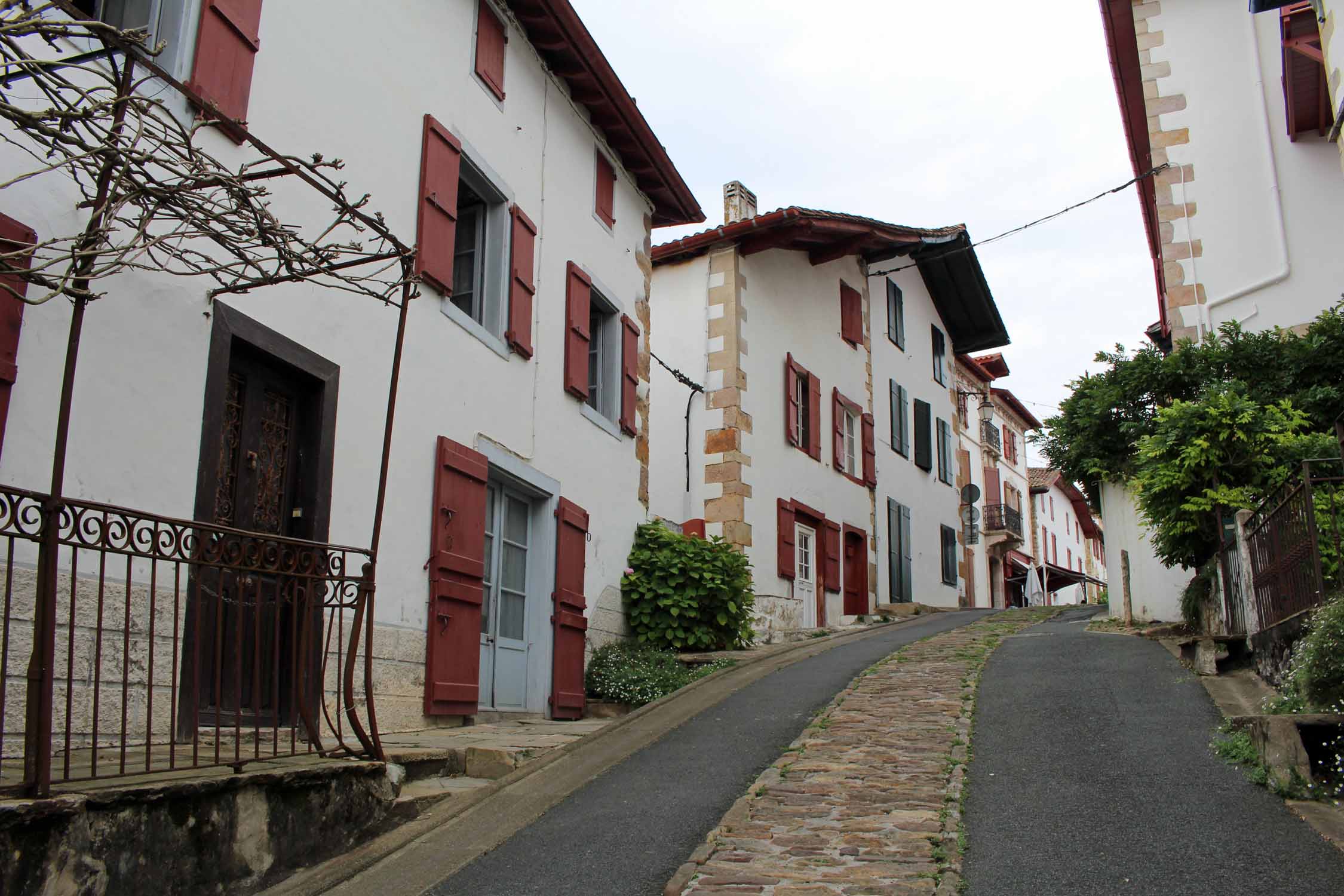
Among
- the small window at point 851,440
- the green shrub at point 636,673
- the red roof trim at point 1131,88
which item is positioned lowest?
the green shrub at point 636,673

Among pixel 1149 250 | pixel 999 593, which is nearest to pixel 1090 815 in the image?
pixel 1149 250

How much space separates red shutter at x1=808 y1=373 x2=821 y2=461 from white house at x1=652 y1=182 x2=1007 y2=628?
0.03m

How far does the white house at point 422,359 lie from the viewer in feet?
17.3

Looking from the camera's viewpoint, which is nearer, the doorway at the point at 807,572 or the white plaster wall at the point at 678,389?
the white plaster wall at the point at 678,389

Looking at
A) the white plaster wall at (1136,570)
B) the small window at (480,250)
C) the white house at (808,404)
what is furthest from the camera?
the white house at (808,404)

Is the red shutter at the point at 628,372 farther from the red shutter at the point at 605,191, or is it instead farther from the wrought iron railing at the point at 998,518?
the wrought iron railing at the point at 998,518

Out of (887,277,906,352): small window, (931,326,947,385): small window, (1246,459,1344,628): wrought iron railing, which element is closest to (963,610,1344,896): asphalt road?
(1246,459,1344,628): wrought iron railing

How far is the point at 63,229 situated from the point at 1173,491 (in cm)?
869

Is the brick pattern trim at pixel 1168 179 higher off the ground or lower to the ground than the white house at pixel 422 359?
higher

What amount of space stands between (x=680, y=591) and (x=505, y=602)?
2.38m

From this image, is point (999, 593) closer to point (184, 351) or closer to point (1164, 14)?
point (1164, 14)

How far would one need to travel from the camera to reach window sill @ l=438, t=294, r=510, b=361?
26.2ft

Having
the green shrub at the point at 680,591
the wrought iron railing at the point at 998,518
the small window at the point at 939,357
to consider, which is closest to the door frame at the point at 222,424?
the green shrub at the point at 680,591

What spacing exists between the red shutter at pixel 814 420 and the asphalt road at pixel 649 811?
7629mm
